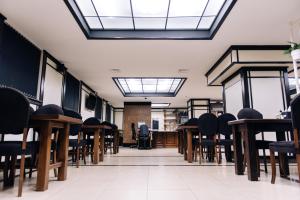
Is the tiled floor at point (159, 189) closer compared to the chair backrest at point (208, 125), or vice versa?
the tiled floor at point (159, 189)

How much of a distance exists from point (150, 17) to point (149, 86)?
558 centimetres

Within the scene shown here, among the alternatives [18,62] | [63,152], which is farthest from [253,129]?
[18,62]

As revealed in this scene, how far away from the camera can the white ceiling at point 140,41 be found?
3709 millimetres

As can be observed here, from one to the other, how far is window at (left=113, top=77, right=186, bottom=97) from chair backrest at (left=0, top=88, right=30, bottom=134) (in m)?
6.08

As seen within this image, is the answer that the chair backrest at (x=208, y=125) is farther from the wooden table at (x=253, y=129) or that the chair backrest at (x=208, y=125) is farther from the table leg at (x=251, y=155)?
the table leg at (x=251, y=155)

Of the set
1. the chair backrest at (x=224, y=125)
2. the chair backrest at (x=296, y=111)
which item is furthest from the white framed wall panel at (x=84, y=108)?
the chair backrest at (x=296, y=111)

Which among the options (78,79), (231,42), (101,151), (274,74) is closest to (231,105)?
(274,74)

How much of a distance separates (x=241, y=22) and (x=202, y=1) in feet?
2.84

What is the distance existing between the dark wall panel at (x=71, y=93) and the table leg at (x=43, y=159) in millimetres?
4617

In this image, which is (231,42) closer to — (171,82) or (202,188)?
(202,188)

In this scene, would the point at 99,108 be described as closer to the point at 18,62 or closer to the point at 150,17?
the point at 18,62

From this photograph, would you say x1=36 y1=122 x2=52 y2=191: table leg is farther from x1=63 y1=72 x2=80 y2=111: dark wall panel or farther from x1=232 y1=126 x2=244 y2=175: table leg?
x1=63 y1=72 x2=80 y2=111: dark wall panel

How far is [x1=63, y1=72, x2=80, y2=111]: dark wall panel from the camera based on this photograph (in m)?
7.06

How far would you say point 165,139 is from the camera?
1230cm
